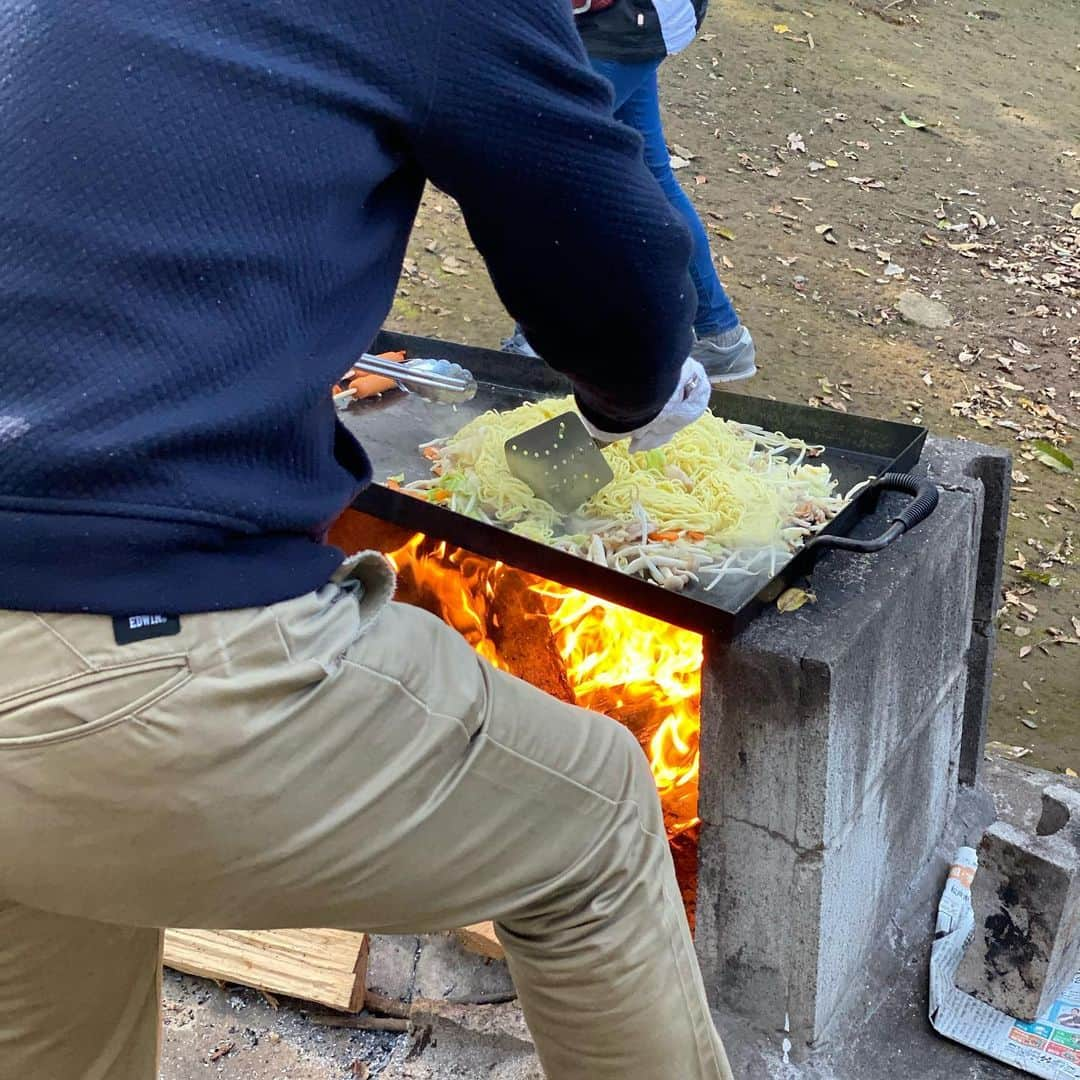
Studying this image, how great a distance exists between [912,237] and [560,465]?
21.6 feet

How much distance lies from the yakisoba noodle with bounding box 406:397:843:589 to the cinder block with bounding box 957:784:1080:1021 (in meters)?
0.91

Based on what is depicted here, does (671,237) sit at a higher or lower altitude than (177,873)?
higher

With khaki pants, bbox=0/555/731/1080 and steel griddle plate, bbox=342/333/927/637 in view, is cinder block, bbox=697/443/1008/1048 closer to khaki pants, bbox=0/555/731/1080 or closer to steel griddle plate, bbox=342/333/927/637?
steel griddle plate, bbox=342/333/927/637

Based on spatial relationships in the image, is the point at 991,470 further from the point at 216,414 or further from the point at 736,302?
the point at 736,302

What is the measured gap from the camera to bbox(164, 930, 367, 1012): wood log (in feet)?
10.2

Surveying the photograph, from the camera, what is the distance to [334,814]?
1677mm

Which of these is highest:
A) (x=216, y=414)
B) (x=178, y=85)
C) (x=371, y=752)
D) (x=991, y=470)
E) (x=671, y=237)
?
(x=178, y=85)

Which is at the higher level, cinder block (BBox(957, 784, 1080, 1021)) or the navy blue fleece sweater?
the navy blue fleece sweater

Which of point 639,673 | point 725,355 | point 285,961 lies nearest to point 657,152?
point 725,355

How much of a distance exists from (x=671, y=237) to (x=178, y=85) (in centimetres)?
78

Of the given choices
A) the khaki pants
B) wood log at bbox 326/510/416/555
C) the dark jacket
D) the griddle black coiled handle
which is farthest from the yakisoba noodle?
the dark jacket

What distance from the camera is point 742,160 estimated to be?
9.33 m

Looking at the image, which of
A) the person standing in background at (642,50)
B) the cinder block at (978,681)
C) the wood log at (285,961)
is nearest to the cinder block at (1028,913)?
the cinder block at (978,681)

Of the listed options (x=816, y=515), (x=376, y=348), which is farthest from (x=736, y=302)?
(x=816, y=515)
